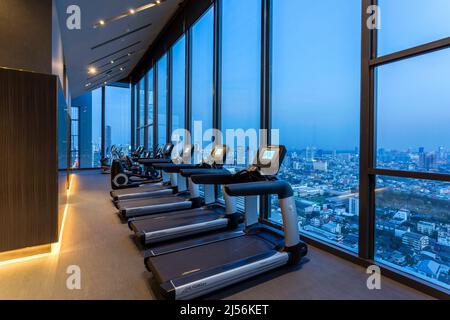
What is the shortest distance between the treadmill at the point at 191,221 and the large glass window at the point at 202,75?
191cm

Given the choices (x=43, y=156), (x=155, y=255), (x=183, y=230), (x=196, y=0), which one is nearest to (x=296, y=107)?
(x=183, y=230)

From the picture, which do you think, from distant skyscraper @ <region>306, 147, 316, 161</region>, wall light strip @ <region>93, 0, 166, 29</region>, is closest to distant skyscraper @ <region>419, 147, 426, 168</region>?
distant skyscraper @ <region>306, 147, 316, 161</region>

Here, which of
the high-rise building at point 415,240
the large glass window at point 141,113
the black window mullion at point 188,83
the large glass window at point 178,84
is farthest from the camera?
the large glass window at point 141,113

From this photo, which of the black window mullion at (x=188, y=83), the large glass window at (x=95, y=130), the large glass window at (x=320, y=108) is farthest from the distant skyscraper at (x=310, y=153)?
the large glass window at (x=95, y=130)

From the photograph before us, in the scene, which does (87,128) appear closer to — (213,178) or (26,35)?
(26,35)

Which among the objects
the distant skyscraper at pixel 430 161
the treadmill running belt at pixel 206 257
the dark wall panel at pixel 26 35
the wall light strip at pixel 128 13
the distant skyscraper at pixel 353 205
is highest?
the wall light strip at pixel 128 13

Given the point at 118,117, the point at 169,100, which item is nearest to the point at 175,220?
the point at 169,100

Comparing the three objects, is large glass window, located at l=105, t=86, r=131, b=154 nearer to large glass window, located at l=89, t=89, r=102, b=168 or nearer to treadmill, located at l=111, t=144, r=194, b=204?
large glass window, located at l=89, t=89, r=102, b=168

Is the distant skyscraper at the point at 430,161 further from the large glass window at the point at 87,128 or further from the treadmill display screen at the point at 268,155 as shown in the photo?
the large glass window at the point at 87,128

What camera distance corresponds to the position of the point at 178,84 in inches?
Result: 275

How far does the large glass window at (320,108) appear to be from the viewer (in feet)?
8.86

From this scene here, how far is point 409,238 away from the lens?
2.24m

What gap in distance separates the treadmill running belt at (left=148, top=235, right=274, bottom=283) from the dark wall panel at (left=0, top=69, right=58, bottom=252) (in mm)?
1486

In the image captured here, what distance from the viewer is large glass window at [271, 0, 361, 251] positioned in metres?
2.70
